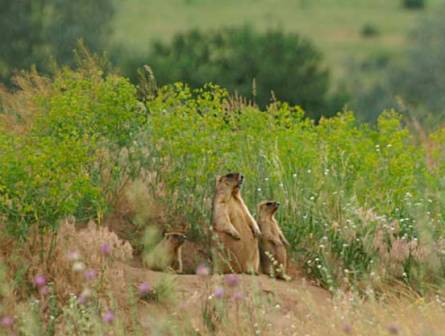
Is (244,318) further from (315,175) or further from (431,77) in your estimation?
(431,77)

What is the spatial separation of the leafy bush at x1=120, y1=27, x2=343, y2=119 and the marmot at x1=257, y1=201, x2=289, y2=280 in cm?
1326

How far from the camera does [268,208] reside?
8.67 metres

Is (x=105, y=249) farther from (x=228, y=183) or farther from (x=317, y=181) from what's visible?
(x=317, y=181)

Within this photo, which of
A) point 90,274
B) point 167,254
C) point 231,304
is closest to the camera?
point 90,274

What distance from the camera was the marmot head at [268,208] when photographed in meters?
8.65

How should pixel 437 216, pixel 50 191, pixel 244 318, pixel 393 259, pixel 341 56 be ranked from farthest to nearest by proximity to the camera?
pixel 341 56 → pixel 437 216 → pixel 393 259 → pixel 50 191 → pixel 244 318

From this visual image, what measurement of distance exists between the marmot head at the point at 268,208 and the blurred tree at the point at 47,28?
61.0ft

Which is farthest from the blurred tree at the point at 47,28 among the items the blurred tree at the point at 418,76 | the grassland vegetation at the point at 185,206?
the grassland vegetation at the point at 185,206

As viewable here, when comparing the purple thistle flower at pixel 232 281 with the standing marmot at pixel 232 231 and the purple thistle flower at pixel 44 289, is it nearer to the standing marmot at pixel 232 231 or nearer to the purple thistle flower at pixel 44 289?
the standing marmot at pixel 232 231

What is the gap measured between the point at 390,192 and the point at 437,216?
0.64 meters

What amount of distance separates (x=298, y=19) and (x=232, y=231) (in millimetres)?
56659

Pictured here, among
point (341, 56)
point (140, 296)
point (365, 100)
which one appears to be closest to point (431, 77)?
point (365, 100)

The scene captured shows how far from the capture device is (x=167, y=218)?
9172mm

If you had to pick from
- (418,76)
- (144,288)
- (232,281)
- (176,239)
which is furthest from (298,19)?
(232,281)
